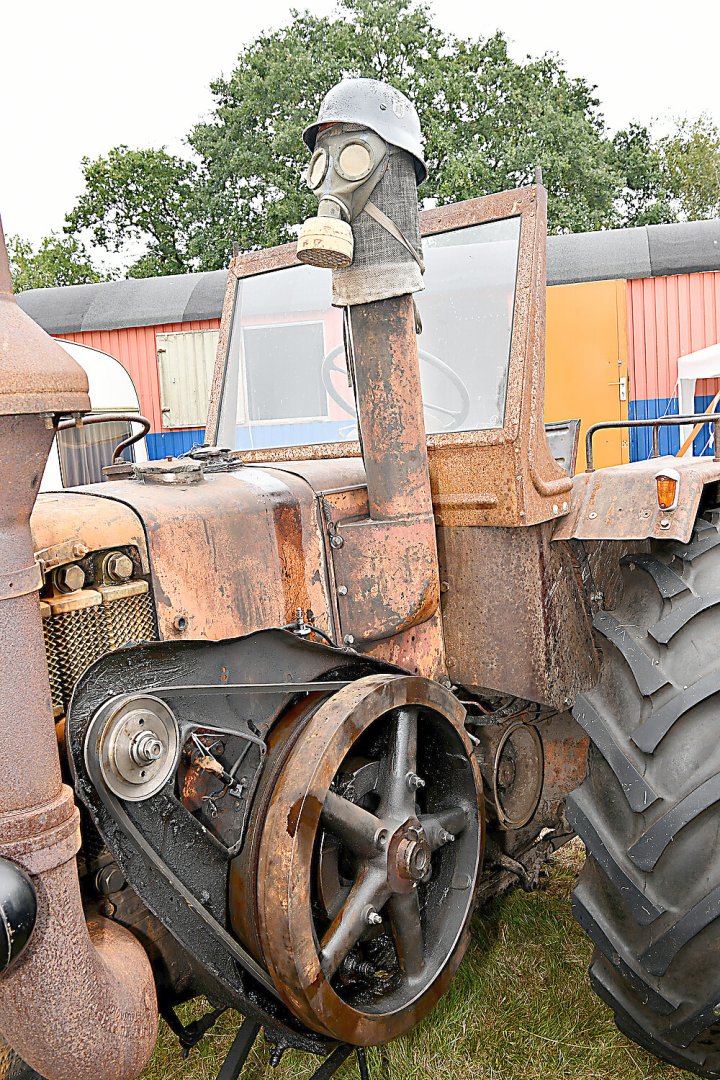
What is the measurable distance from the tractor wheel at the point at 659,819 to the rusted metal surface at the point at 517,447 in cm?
40

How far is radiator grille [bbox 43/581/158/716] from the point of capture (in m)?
1.75

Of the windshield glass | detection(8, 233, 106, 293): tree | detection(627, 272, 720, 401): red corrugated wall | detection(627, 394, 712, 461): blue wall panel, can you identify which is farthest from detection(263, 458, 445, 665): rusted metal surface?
detection(8, 233, 106, 293): tree

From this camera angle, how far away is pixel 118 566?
1853 mm

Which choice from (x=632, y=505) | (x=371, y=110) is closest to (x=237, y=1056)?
(x=632, y=505)

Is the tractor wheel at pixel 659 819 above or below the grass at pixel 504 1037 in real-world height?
above

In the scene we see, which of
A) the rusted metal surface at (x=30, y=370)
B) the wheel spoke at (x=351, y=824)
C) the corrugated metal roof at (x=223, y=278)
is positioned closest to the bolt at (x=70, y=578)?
the rusted metal surface at (x=30, y=370)

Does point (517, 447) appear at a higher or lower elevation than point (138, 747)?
higher

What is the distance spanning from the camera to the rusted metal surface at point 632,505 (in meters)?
2.43

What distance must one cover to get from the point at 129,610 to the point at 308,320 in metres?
1.48

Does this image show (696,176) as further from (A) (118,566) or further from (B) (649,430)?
(A) (118,566)

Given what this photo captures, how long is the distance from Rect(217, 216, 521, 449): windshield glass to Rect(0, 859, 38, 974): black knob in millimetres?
1676

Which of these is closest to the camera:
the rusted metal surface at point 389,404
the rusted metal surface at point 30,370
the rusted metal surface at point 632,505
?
the rusted metal surface at point 30,370

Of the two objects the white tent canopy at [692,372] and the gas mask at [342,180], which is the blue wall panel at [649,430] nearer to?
the white tent canopy at [692,372]

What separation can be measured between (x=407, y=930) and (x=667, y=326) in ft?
36.2
